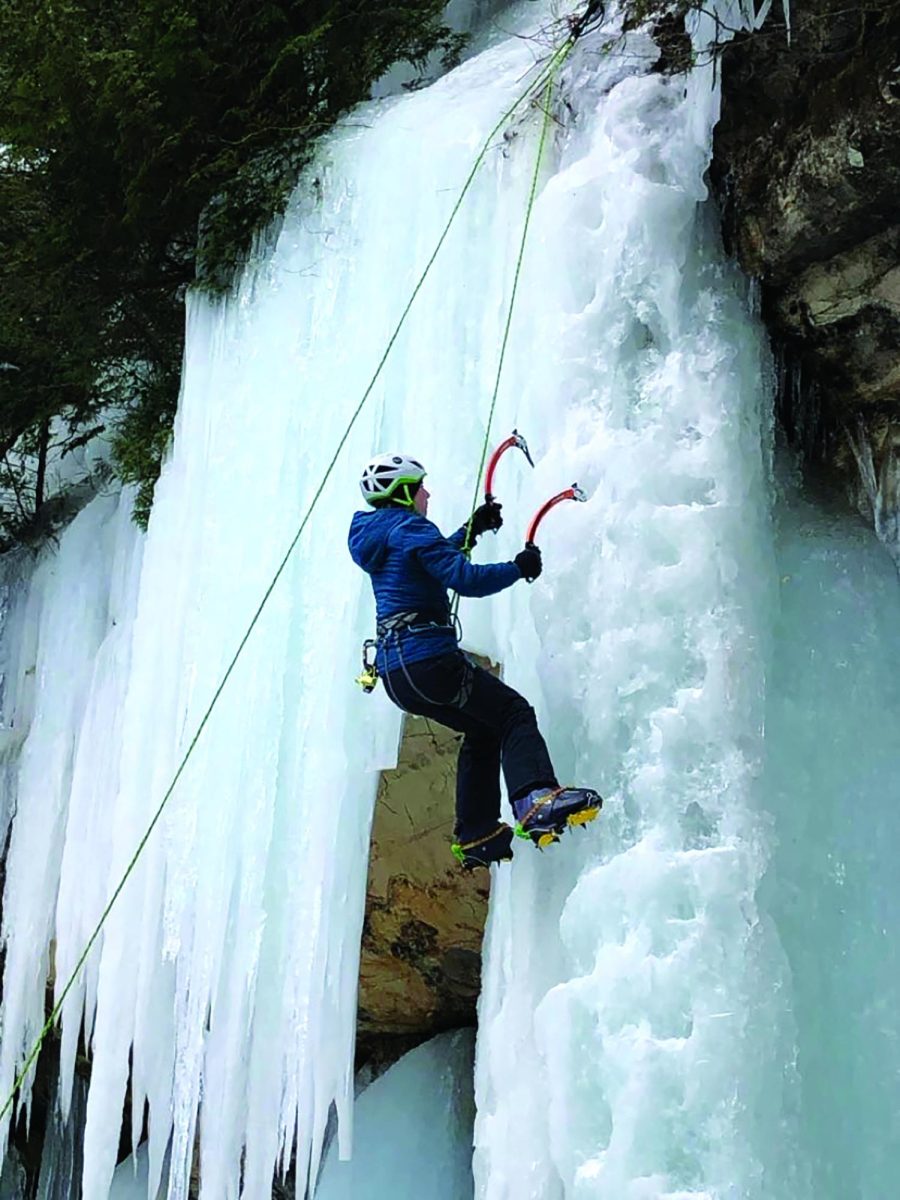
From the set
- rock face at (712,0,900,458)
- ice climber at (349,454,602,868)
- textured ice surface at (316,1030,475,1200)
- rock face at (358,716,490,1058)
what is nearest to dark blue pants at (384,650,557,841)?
ice climber at (349,454,602,868)

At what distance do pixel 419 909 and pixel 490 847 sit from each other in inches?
82.1

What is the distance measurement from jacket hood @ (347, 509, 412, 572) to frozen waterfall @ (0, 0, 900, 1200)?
50 centimetres

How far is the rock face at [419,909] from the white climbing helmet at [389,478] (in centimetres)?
159

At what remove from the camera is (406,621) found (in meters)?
3.66

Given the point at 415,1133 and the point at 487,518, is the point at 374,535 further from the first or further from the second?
the point at 415,1133

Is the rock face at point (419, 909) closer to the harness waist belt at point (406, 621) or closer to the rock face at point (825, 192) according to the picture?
the harness waist belt at point (406, 621)

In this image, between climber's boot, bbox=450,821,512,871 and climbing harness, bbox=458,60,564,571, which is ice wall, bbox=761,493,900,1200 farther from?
climbing harness, bbox=458,60,564,571

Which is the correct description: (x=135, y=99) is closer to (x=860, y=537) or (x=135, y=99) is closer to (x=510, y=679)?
(x=510, y=679)

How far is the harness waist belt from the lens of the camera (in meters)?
3.67

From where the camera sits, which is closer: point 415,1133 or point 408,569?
point 408,569

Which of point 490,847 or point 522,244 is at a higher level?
point 522,244

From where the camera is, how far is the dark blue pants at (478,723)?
3.49 meters

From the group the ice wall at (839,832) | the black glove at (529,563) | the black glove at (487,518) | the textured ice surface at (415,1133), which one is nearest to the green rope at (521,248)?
the black glove at (487,518)

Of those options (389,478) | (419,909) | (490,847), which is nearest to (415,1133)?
(419,909)
